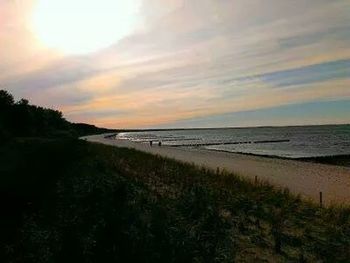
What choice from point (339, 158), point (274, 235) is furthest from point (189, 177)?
point (339, 158)

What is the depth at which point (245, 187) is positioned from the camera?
27.1m

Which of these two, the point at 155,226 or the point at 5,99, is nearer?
the point at 155,226

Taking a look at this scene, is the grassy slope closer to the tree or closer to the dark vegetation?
the dark vegetation

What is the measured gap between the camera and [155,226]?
12.1 meters

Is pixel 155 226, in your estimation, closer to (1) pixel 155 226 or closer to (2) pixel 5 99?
(1) pixel 155 226

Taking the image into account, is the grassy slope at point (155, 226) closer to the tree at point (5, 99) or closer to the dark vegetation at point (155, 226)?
the dark vegetation at point (155, 226)

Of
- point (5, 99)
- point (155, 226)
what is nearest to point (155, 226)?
point (155, 226)

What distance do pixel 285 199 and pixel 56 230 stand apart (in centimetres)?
1404

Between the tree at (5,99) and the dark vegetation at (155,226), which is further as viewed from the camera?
the tree at (5,99)

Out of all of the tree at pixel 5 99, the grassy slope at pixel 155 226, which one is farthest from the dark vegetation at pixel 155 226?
the tree at pixel 5 99

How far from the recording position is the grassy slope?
10.4 meters

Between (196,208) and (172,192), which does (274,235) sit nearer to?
(196,208)

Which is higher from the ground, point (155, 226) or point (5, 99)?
point (5, 99)

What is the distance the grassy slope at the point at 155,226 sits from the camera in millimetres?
10430
